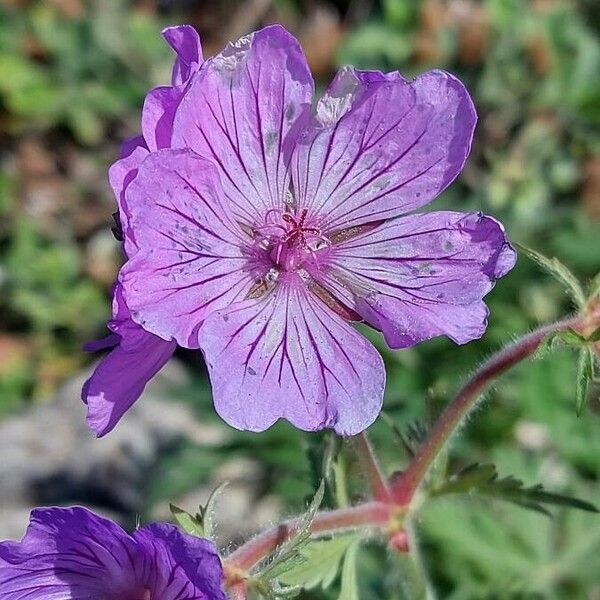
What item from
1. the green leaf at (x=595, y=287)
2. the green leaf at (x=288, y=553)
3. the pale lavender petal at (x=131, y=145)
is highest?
the pale lavender petal at (x=131, y=145)

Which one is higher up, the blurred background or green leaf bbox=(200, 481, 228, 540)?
green leaf bbox=(200, 481, 228, 540)

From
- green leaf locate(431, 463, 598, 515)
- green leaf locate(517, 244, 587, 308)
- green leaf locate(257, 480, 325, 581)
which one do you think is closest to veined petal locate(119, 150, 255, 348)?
green leaf locate(257, 480, 325, 581)

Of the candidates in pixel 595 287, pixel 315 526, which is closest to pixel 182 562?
pixel 315 526

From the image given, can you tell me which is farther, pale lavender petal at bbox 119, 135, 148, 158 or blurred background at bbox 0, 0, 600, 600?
blurred background at bbox 0, 0, 600, 600

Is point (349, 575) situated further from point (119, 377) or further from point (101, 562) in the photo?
point (119, 377)

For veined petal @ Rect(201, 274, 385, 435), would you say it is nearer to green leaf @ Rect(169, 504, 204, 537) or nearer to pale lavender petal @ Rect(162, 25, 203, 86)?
green leaf @ Rect(169, 504, 204, 537)

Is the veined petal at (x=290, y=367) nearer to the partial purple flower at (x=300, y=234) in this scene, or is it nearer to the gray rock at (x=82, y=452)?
the partial purple flower at (x=300, y=234)

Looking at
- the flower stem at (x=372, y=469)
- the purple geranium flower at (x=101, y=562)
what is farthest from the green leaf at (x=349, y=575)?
the purple geranium flower at (x=101, y=562)

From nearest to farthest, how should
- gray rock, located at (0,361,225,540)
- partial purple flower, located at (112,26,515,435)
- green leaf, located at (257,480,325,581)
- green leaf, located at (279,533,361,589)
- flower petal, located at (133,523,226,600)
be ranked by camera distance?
flower petal, located at (133,523,226,600) → green leaf, located at (257,480,325,581) → partial purple flower, located at (112,26,515,435) → green leaf, located at (279,533,361,589) → gray rock, located at (0,361,225,540)
